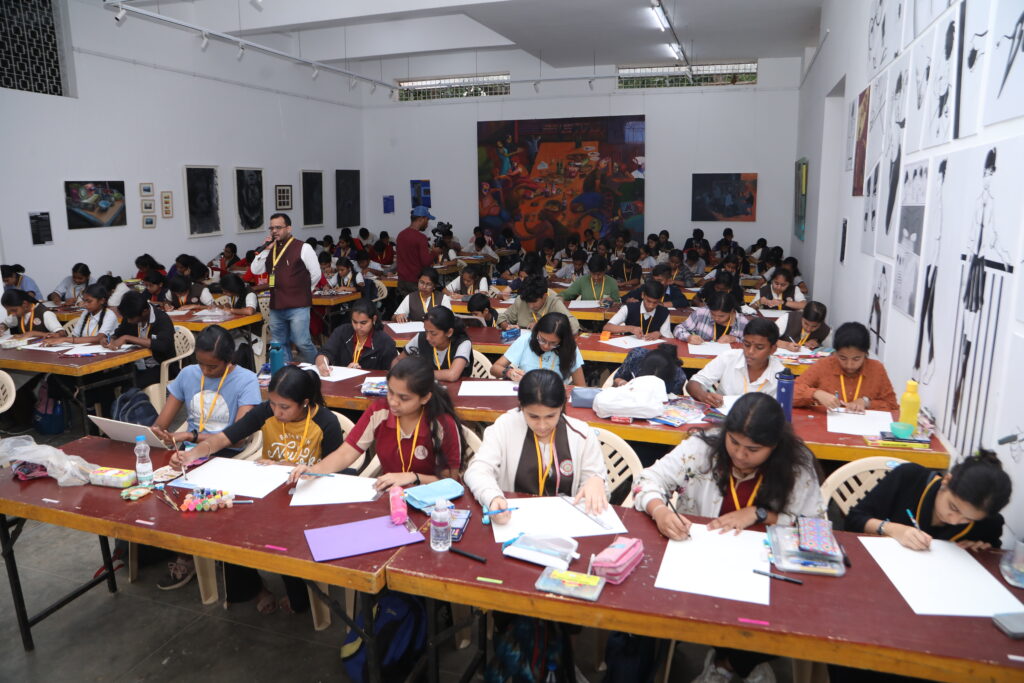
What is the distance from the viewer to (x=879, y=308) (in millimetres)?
4867

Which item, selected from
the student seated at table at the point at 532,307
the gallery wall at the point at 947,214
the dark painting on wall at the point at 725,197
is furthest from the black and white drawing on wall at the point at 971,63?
the dark painting on wall at the point at 725,197

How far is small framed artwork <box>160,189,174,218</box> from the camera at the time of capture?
10.4 m

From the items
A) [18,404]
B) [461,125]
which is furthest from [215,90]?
[18,404]

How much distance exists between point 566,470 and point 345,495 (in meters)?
0.94

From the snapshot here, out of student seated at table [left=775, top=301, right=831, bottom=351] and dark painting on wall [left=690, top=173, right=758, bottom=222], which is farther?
dark painting on wall [left=690, top=173, right=758, bottom=222]

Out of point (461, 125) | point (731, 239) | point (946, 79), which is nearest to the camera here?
point (946, 79)

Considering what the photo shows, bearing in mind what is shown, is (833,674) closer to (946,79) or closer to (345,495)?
(345,495)

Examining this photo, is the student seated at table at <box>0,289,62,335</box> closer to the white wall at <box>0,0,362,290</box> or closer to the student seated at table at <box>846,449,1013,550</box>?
the white wall at <box>0,0,362,290</box>

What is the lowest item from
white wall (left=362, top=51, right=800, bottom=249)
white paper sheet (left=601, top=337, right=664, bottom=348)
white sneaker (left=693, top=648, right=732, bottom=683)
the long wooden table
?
white sneaker (left=693, top=648, right=732, bottom=683)

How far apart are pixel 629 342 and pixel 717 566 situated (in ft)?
12.0

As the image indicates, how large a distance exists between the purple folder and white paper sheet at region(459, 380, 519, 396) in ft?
6.30

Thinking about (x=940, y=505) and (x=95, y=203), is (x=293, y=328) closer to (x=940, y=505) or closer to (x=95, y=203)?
Answer: (x=95, y=203)

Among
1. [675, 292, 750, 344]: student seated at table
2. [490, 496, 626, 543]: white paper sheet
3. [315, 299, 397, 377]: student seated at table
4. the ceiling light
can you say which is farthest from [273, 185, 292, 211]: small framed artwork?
[490, 496, 626, 543]: white paper sheet

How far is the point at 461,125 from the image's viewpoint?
15000 mm
